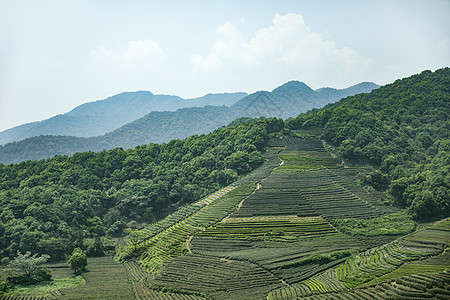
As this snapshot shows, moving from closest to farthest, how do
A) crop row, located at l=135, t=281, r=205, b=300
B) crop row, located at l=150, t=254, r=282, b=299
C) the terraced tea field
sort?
the terraced tea field → crop row, located at l=150, t=254, r=282, b=299 → crop row, located at l=135, t=281, r=205, b=300

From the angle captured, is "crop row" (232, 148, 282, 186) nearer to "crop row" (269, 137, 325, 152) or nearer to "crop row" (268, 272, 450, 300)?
"crop row" (269, 137, 325, 152)

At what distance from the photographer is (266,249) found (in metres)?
49.6

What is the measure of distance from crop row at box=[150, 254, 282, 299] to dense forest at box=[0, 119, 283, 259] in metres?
24.3

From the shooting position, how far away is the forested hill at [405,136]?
209ft

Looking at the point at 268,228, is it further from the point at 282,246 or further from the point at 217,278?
the point at 217,278

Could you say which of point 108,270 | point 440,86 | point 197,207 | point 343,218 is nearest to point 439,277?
point 343,218

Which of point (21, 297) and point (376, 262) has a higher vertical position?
point (21, 297)

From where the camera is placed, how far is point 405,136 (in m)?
89.8

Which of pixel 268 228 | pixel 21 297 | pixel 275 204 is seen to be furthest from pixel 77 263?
pixel 275 204

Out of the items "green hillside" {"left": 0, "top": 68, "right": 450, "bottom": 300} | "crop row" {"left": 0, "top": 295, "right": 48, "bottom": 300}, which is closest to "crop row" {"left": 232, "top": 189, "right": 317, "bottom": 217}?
"green hillside" {"left": 0, "top": 68, "right": 450, "bottom": 300}

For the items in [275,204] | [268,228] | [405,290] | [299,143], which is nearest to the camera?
[405,290]

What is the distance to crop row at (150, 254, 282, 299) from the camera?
130 feet

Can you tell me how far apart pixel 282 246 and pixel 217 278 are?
38.2 ft

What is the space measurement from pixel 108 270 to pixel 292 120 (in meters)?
75.6
